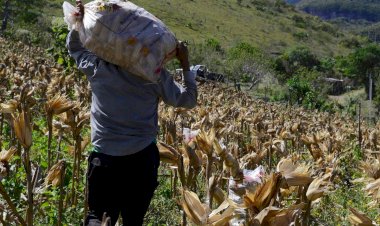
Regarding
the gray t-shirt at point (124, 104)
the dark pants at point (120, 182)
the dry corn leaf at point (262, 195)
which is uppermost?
the dry corn leaf at point (262, 195)

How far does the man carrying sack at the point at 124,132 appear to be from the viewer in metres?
2.97

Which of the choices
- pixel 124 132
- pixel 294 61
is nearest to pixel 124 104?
pixel 124 132

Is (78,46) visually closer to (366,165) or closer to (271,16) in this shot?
(366,165)

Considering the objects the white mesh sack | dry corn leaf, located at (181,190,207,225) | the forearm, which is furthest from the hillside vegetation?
dry corn leaf, located at (181,190,207,225)

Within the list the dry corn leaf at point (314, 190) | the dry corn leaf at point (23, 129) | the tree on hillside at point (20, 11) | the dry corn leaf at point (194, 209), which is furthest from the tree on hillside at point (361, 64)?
the dry corn leaf at point (194, 209)

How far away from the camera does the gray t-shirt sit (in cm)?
296

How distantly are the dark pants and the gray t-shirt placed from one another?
63 millimetres

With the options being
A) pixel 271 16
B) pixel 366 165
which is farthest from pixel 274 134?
pixel 271 16

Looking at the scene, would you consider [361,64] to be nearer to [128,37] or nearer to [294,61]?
[294,61]

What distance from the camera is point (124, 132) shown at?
9.77ft

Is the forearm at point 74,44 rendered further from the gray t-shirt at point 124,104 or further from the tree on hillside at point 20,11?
the tree on hillside at point 20,11

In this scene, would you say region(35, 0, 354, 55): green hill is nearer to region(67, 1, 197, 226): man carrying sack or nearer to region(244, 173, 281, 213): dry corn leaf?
region(67, 1, 197, 226): man carrying sack

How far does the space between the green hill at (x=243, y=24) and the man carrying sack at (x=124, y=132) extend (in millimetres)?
48127

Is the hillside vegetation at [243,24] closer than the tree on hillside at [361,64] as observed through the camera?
No
